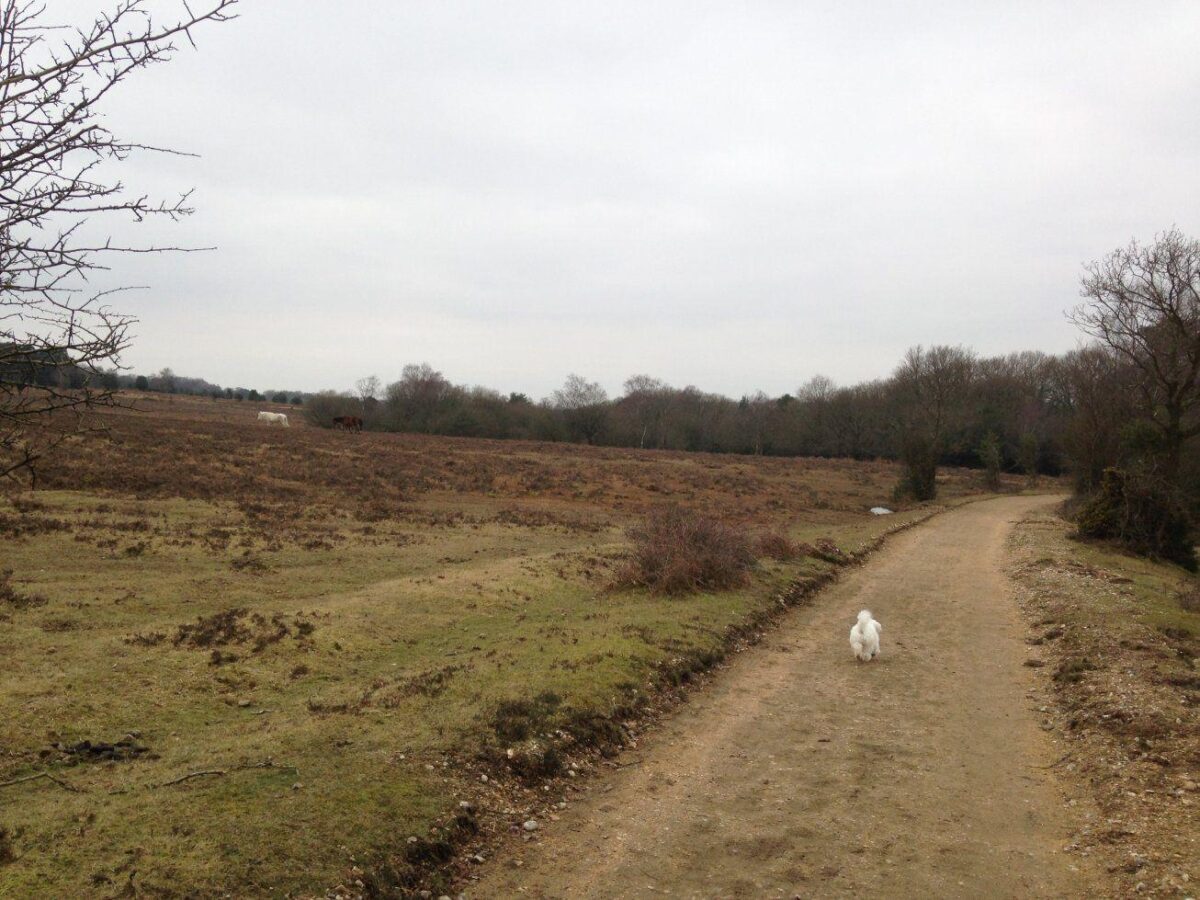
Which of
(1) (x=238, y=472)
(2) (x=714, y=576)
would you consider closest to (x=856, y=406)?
(1) (x=238, y=472)

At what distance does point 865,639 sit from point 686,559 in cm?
413

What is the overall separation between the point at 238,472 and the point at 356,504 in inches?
278

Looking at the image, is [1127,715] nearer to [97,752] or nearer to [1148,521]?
[97,752]

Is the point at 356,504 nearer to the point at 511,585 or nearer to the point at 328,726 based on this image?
the point at 511,585

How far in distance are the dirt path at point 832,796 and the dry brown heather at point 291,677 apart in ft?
2.08

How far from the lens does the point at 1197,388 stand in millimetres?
27094

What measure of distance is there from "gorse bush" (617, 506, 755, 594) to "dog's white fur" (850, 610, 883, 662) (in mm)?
3657

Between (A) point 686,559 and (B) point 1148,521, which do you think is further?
(B) point 1148,521

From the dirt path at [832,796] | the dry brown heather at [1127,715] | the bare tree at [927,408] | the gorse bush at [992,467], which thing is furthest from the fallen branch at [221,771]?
the gorse bush at [992,467]

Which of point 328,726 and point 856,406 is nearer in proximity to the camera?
point 328,726

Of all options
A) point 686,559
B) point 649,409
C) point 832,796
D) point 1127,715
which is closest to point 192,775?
point 832,796

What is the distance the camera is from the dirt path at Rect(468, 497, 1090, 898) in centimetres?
529

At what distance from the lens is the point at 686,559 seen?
14.4 metres

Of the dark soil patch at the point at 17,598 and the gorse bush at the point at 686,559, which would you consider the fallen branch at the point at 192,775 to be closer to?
the dark soil patch at the point at 17,598
